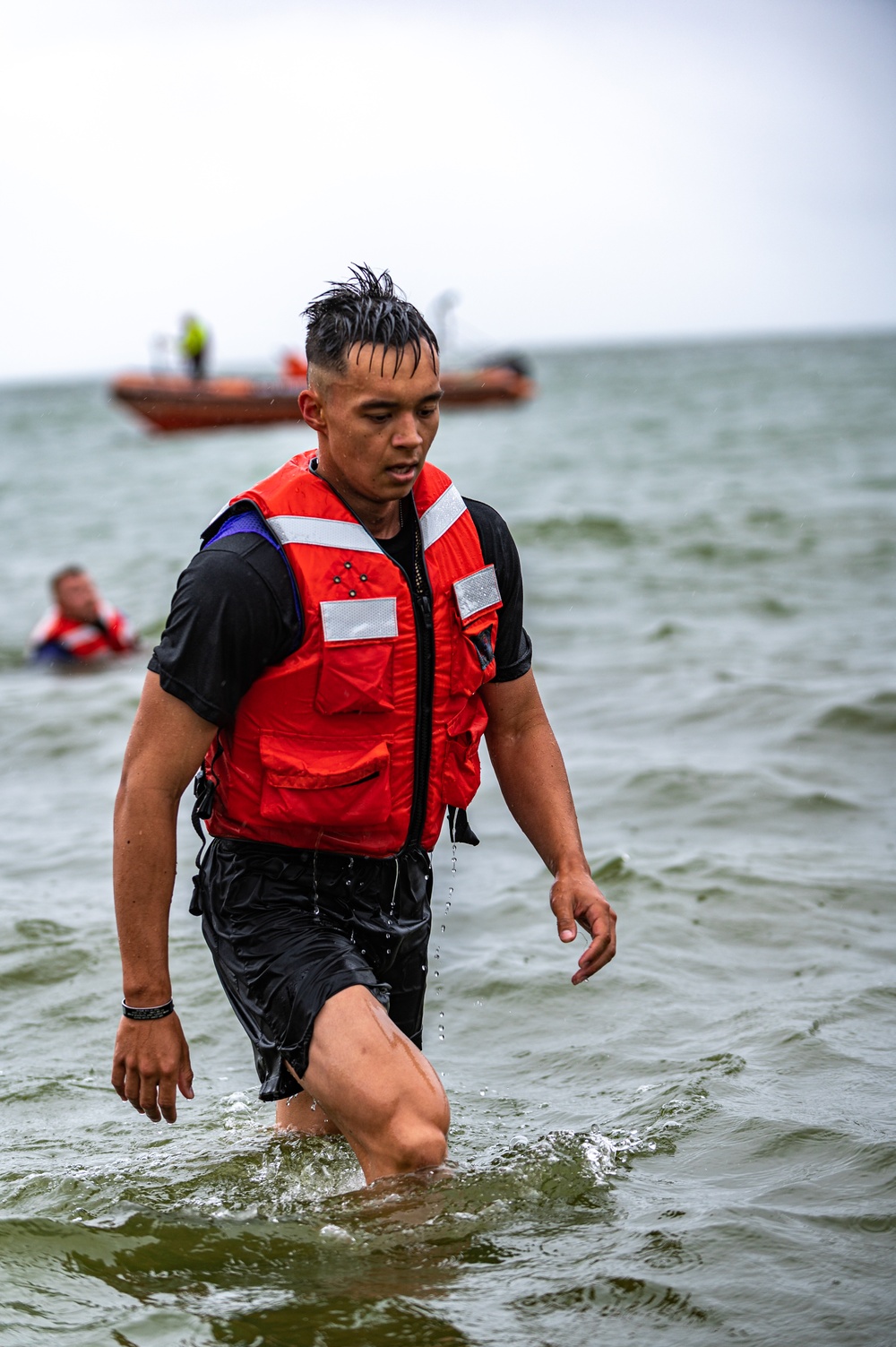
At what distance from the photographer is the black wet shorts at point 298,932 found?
327cm

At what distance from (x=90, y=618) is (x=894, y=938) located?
8.11m

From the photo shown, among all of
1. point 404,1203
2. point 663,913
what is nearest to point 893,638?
point 663,913

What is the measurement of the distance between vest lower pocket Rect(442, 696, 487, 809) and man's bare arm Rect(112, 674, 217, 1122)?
610 mm

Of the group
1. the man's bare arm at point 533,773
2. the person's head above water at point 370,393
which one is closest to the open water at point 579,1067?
the man's bare arm at point 533,773

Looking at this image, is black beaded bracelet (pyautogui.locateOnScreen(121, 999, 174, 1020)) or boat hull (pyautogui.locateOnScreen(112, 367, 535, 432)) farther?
boat hull (pyautogui.locateOnScreen(112, 367, 535, 432))

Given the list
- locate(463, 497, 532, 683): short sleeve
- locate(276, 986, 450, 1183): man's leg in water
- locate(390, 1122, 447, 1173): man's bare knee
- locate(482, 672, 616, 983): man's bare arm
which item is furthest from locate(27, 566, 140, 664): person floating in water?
locate(390, 1122, 447, 1173): man's bare knee

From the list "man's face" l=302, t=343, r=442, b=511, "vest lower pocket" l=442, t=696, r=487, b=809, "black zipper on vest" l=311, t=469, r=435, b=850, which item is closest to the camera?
"man's face" l=302, t=343, r=442, b=511

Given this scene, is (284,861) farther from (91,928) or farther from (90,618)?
(90,618)

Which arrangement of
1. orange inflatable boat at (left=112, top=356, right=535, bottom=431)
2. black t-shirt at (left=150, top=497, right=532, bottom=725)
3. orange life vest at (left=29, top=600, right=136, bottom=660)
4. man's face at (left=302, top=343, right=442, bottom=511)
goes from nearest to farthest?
black t-shirt at (left=150, top=497, right=532, bottom=725)
man's face at (left=302, top=343, right=442, bottom=511)
orange life vest at (left=29, top=600, right=136, bottom=660)
orange inflatable boat at (left=112, top=356, right=535, bottom=431)

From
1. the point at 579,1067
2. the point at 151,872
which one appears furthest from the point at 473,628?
the point at 579,1067

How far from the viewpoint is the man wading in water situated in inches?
124

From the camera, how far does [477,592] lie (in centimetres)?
346

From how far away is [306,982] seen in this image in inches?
128

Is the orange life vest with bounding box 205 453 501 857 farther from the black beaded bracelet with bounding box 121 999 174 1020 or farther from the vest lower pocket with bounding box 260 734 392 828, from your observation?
the black beaded bracelet with bounding box 121 999 174 1020
